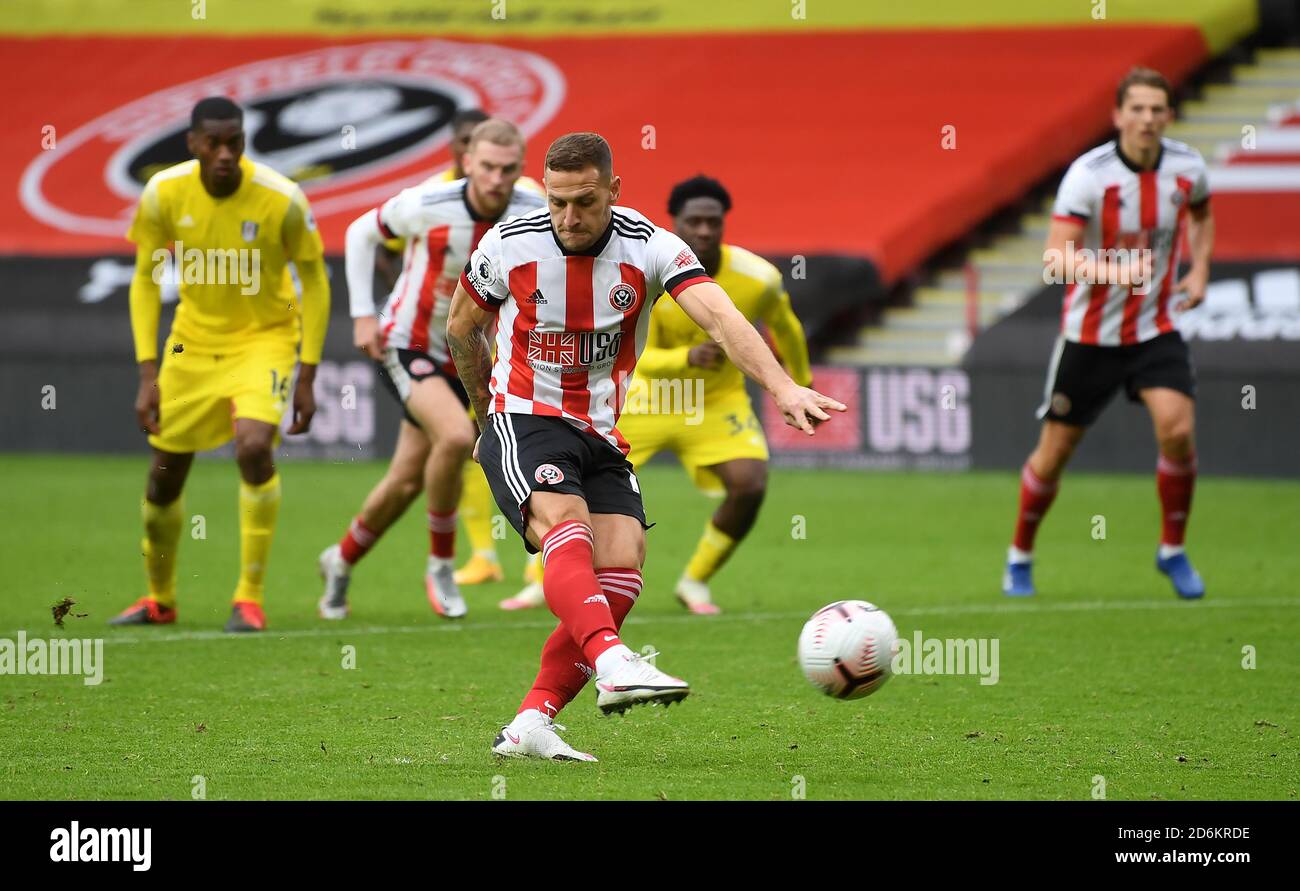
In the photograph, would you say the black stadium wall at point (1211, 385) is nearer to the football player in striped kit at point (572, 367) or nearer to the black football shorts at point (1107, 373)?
the black football shorts at point (1107, 373)

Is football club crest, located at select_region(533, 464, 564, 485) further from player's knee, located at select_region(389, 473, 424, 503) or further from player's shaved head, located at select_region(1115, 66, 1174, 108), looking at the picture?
player's shaved head, located at select_region(1115, 66, 1174, 108)

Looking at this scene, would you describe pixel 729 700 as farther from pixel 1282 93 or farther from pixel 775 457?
pixel 1282 93

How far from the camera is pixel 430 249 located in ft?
28.5

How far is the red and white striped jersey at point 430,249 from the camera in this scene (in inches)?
337

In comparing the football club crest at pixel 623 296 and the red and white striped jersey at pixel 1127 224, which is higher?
the red and white striped jersey at pixel 1127 224

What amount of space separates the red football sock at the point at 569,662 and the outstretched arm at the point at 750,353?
0.75 meters

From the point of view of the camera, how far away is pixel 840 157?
2070 centimetres

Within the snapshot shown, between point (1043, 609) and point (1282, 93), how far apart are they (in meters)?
13.7

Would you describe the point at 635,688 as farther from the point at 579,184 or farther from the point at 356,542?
the point at 356,542

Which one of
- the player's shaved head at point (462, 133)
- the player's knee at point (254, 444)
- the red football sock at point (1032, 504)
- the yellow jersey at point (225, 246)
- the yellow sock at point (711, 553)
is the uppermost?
the player's shaved head at point (462, 133)

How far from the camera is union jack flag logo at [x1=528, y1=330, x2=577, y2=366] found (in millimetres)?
5613

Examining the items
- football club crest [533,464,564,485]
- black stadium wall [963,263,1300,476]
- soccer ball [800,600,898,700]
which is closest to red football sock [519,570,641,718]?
football club crest [533,464,564,485]

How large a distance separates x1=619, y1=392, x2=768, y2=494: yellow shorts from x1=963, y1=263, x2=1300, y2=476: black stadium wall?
676 cm

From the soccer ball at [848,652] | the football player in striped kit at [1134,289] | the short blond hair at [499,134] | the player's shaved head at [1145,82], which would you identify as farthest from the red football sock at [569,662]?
the player's shaved head at [1145,82]
